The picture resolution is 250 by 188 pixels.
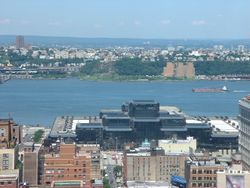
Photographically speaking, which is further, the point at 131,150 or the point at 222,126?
the point at 222,126

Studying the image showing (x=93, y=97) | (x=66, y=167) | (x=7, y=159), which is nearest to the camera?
(x=66, y=167)

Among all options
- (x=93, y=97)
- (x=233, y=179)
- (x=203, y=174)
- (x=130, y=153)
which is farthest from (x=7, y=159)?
(x=93, y=97)

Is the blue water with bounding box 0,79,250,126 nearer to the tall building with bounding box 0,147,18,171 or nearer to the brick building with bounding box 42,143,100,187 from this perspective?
the tall building with bounding box 0,147,18,171

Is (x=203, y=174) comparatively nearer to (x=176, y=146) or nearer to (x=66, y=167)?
(x=66, y=167)

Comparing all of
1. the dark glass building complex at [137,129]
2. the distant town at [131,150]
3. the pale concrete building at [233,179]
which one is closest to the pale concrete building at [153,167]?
the distant town at [131,150]

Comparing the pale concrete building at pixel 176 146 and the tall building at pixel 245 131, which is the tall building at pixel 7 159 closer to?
the pale concrete building at pixel 176 146

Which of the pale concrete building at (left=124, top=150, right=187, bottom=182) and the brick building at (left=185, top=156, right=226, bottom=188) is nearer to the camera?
the brick building at (left=185, top=156, right=226, bottom=188)

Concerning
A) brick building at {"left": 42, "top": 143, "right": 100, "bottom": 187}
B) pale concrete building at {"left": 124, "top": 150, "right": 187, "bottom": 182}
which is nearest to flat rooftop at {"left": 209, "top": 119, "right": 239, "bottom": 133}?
pale concrete building at {"left": 124, "top": 150, "right": 187, "bottom": 182}
